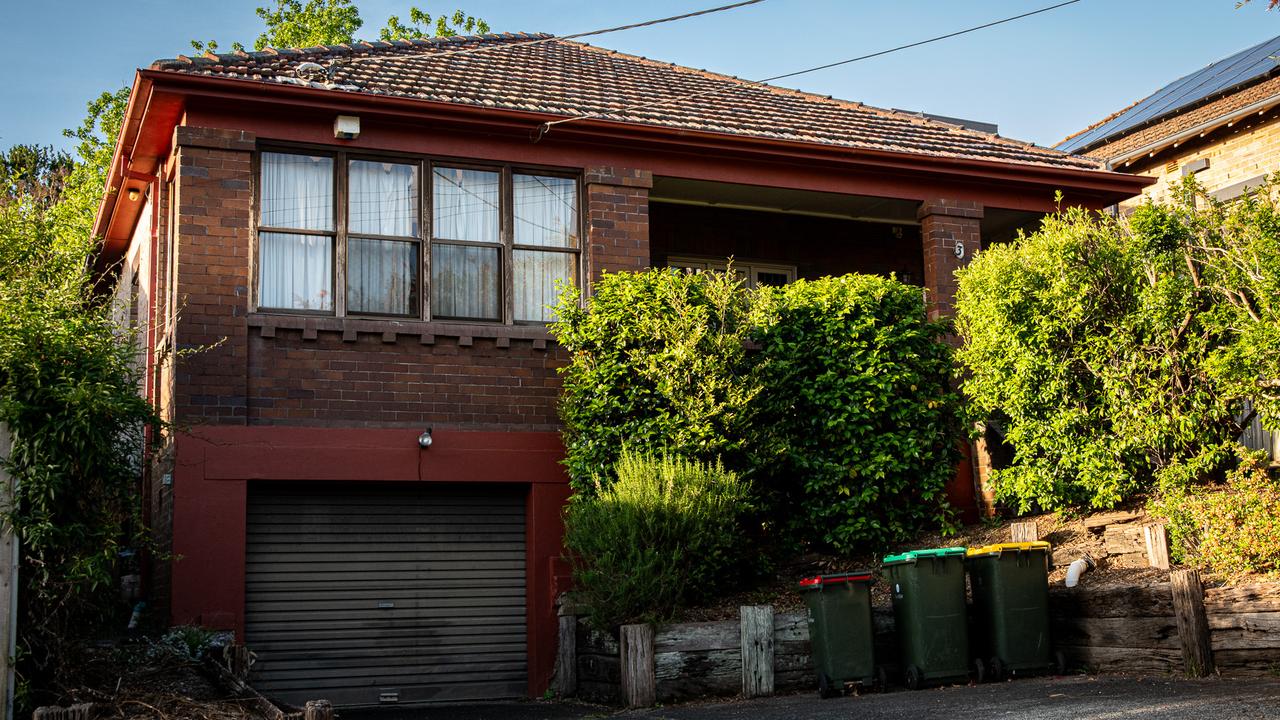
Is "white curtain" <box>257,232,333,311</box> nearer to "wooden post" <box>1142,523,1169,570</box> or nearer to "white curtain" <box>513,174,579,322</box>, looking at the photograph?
"white curtain" <box>513,174,579,322</box>

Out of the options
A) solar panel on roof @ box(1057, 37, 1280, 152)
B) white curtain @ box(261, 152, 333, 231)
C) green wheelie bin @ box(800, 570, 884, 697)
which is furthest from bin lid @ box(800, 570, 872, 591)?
solar panel on roof @ box(1057, 37, 1280, 152)

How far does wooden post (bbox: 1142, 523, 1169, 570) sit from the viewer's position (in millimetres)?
10625

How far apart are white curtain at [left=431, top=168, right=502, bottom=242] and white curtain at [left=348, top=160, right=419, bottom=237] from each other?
0.78ft

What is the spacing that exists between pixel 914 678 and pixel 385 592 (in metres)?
5.06

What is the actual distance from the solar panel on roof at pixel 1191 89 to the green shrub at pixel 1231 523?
981 centimetres

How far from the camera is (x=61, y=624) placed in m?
8.12

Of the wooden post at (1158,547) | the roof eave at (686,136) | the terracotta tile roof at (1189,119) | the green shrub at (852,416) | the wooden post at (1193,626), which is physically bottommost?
the wooden post at (1193,626)

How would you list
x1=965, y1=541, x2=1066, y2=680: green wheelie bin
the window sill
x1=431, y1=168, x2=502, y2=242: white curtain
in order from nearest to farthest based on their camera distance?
x1=965, y1=541, x2=1066, y2=680: green wheelie bin
the window sill
x1=431, y1=168, x2=502, y2=242: white curtain

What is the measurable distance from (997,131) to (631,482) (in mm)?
12054

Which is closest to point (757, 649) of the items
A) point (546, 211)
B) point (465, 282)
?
point (465, 282)

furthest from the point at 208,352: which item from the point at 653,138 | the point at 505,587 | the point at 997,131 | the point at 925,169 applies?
the point at 997,131

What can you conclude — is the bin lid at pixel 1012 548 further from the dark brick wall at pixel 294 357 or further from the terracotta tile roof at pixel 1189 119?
the terracotta tile roof at pixel 1189 119

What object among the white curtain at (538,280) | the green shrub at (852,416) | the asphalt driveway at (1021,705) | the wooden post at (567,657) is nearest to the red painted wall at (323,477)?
the wooden post at (567,657)

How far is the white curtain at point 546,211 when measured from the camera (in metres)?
13.2
